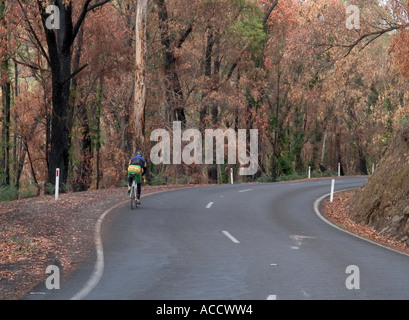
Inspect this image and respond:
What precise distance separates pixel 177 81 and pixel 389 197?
948 inches

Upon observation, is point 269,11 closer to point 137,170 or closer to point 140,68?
point 140,68

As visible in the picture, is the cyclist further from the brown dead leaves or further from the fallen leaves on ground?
the brown dead leaves

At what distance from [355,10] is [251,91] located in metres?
18.8

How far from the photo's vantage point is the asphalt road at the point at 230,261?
9438 mm

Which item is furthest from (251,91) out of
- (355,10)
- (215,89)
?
(355,10)

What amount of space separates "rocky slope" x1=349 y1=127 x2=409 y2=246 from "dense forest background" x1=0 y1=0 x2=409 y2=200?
639cm

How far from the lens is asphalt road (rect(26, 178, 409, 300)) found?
31.0ft

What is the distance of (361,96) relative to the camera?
2015 inches

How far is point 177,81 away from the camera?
4231cm

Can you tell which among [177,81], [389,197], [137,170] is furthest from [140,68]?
[389,197]

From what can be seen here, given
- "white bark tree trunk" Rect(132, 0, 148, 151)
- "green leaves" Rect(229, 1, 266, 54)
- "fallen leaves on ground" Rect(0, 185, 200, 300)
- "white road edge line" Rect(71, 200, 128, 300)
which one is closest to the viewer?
"white road edge line" Rect(71, 200, 128, 300)

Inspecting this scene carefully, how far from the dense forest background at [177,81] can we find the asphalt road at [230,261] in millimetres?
11332

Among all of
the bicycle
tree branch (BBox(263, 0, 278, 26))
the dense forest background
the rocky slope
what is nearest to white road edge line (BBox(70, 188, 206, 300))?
the bicycle
